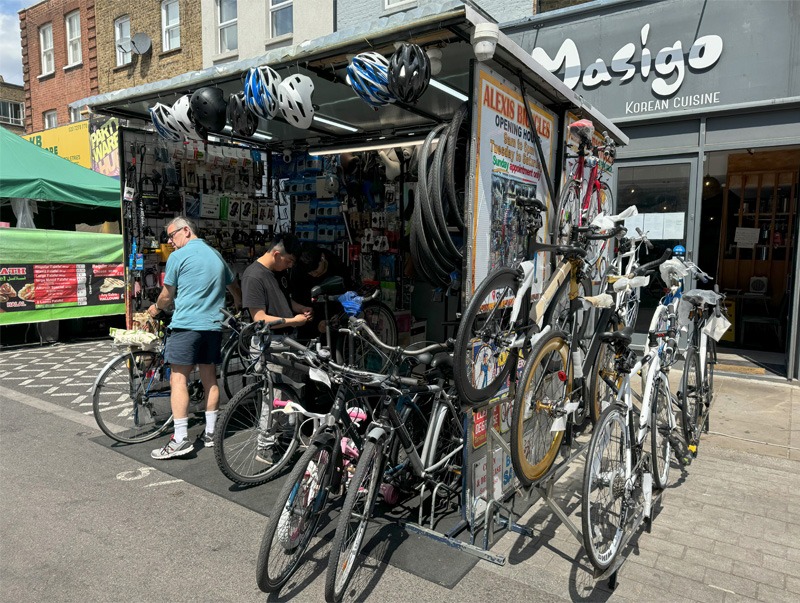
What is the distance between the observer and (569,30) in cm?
836

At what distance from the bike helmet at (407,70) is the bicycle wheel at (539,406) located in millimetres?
1636

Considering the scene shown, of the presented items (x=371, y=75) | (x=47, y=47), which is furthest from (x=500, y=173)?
(x=47, y=47)

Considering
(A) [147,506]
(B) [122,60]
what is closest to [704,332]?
(A) [147,506]

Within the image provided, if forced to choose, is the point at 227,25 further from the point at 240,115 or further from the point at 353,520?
the point at 353,520

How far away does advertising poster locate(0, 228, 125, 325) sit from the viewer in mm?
9148

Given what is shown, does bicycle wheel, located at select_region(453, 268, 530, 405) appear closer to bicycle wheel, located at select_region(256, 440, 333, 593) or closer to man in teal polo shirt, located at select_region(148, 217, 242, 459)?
bicycle wheel, located at select_region(256, 440, 333, 593)

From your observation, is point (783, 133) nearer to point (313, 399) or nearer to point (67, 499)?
point (313, 399)

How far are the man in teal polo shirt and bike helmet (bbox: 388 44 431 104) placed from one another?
7.72 feet

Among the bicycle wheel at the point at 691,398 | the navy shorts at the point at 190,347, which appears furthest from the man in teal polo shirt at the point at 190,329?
the bicycle wheel at the point at 691,398

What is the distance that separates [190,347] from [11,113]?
128 ft

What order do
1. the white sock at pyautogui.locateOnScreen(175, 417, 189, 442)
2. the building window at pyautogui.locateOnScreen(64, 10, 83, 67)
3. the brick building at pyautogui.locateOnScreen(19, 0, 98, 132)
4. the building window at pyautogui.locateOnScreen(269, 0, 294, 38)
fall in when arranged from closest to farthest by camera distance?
the white sock at pyautogui.locateOnScreen(175, 417, 189, 442) < the building window at pyautogui.locateOnScreen(269, 0, 294, 38) < the brick building at pyautogui.locateOnScreen(19, 0, 98, 132) < the building window at pyautogui.locateOnScreen(64, 10, 83, 67)

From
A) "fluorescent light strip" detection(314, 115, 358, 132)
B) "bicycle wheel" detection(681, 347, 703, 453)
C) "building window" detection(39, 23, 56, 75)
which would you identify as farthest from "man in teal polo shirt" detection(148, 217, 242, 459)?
"building window" detection(39, 23, 56, 75)

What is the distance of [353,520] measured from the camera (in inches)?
114

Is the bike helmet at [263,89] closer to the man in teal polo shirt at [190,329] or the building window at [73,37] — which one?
the man in teal polo shirt at [190,329]
